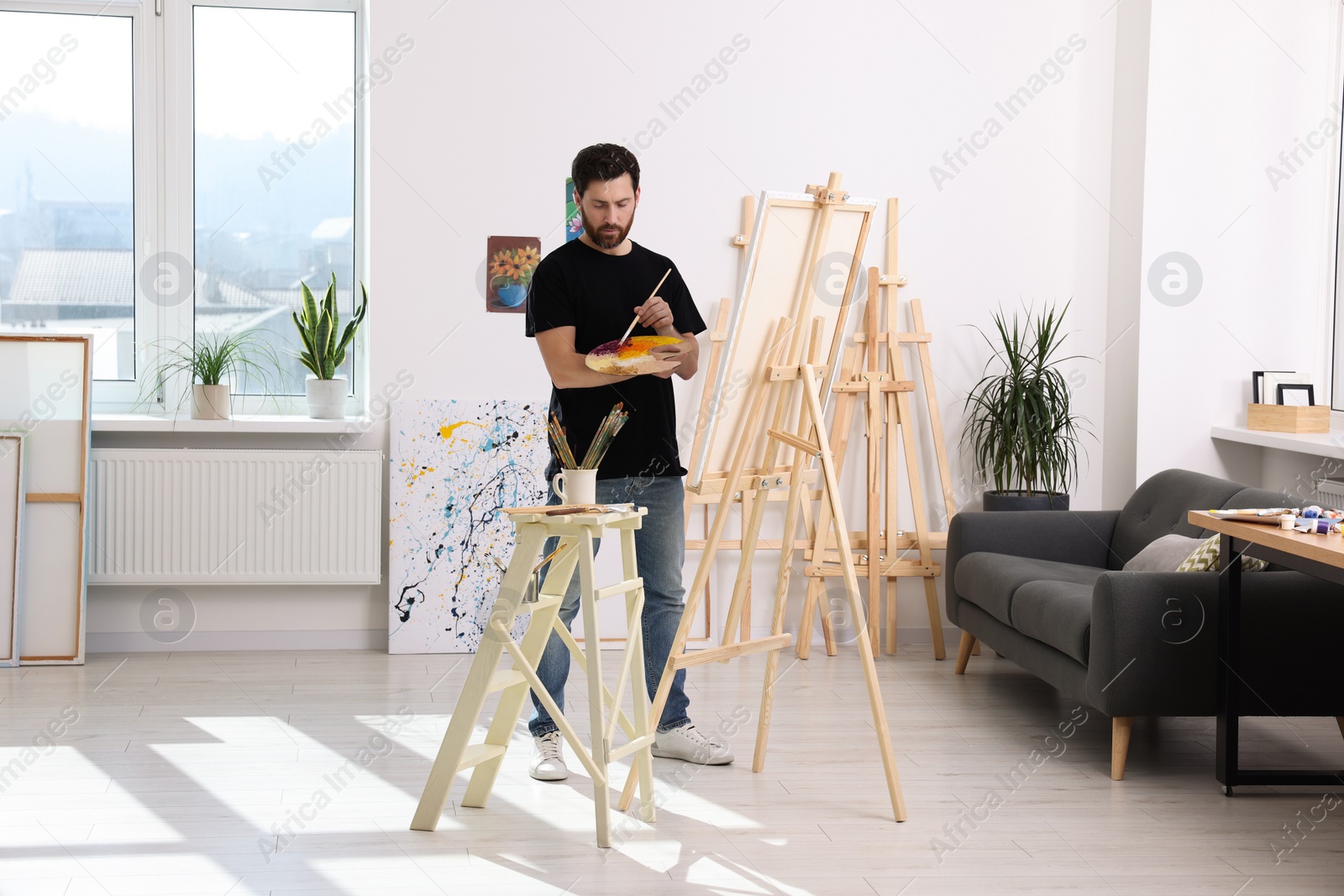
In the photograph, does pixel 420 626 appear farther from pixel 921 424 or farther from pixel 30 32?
pixel 30 32

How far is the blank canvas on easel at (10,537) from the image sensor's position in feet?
14.0

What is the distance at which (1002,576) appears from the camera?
3.94m

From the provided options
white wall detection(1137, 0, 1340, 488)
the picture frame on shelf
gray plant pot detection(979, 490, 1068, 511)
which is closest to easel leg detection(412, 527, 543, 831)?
gray plant pot detection(979, 490, 1068, 511)

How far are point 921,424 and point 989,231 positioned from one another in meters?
0.86

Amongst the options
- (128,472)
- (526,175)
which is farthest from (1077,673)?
(128,472)

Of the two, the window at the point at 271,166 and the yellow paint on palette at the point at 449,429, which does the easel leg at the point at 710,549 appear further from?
the window at the point at 271,166

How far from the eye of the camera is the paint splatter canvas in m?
4.60

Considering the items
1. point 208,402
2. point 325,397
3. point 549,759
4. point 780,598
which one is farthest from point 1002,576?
point 208,402

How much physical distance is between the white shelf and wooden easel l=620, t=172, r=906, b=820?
7.09 ft

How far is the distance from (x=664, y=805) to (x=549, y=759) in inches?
15.0

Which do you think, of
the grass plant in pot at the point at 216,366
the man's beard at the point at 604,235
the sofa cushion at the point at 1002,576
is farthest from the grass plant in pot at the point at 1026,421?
the grass plant in pot at the point at 216,366

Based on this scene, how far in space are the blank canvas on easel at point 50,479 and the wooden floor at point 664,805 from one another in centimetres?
39

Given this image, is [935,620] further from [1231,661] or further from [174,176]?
[174,176]

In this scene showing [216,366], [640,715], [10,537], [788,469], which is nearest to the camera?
[640,715]
